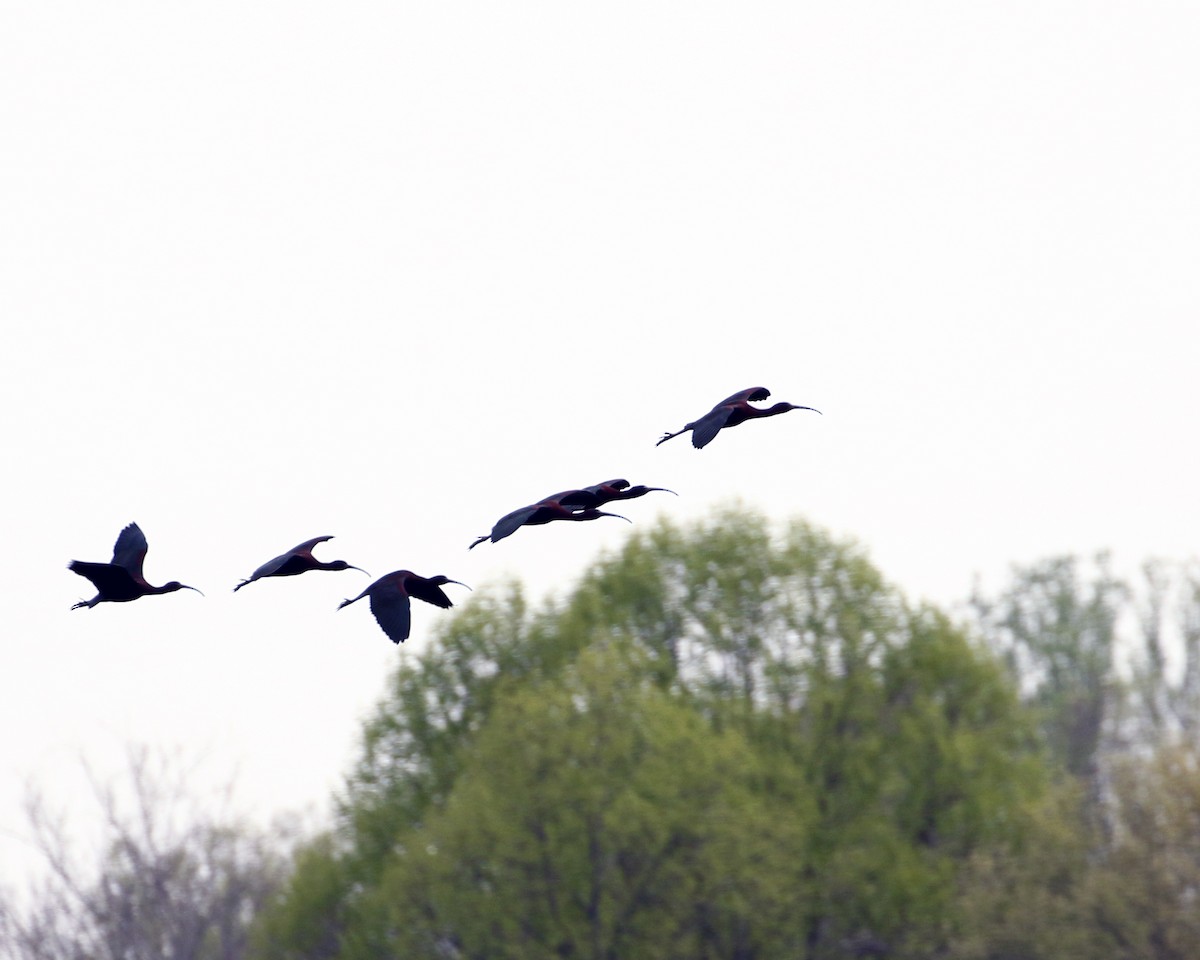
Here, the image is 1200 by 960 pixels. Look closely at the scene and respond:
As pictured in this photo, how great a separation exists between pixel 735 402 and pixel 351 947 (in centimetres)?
2367

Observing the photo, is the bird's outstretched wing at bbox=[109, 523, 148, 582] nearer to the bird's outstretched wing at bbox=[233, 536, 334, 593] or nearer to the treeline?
the bird's outstretched wing at bbox=[233, 536, 334, 593]

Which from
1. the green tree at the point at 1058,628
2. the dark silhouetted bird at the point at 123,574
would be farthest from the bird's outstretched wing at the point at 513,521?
the green tree at the point at 1058,628

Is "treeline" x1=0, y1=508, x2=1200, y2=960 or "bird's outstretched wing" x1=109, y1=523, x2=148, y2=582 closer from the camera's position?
"bird's outstretched wing" x1=109, y1=523, x2=148, y2=582

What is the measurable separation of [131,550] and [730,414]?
195 inches

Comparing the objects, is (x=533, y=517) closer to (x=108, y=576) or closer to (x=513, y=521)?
(x=513, y=521)

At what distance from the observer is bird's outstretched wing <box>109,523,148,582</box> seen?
14938 mm

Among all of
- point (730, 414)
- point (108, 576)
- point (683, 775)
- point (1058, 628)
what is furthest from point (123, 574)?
→ point (1058, 628)

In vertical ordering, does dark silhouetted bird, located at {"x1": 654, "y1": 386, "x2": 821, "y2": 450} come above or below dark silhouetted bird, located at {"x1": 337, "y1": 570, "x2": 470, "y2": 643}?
above

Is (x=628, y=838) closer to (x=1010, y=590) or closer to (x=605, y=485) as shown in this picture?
(x=605, y=485)

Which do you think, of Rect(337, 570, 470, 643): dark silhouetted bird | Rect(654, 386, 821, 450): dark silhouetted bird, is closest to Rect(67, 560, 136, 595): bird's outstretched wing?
Rect(337, 570, 470, 643): dark silhouetted bird

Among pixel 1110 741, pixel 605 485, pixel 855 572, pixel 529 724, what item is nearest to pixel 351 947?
pixel 529 724

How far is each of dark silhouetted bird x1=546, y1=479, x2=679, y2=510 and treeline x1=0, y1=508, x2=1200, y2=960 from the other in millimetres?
18298

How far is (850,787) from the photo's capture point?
37062 mm

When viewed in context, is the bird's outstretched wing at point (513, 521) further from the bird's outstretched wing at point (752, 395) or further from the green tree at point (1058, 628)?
the green tree at point (1058, 628)
